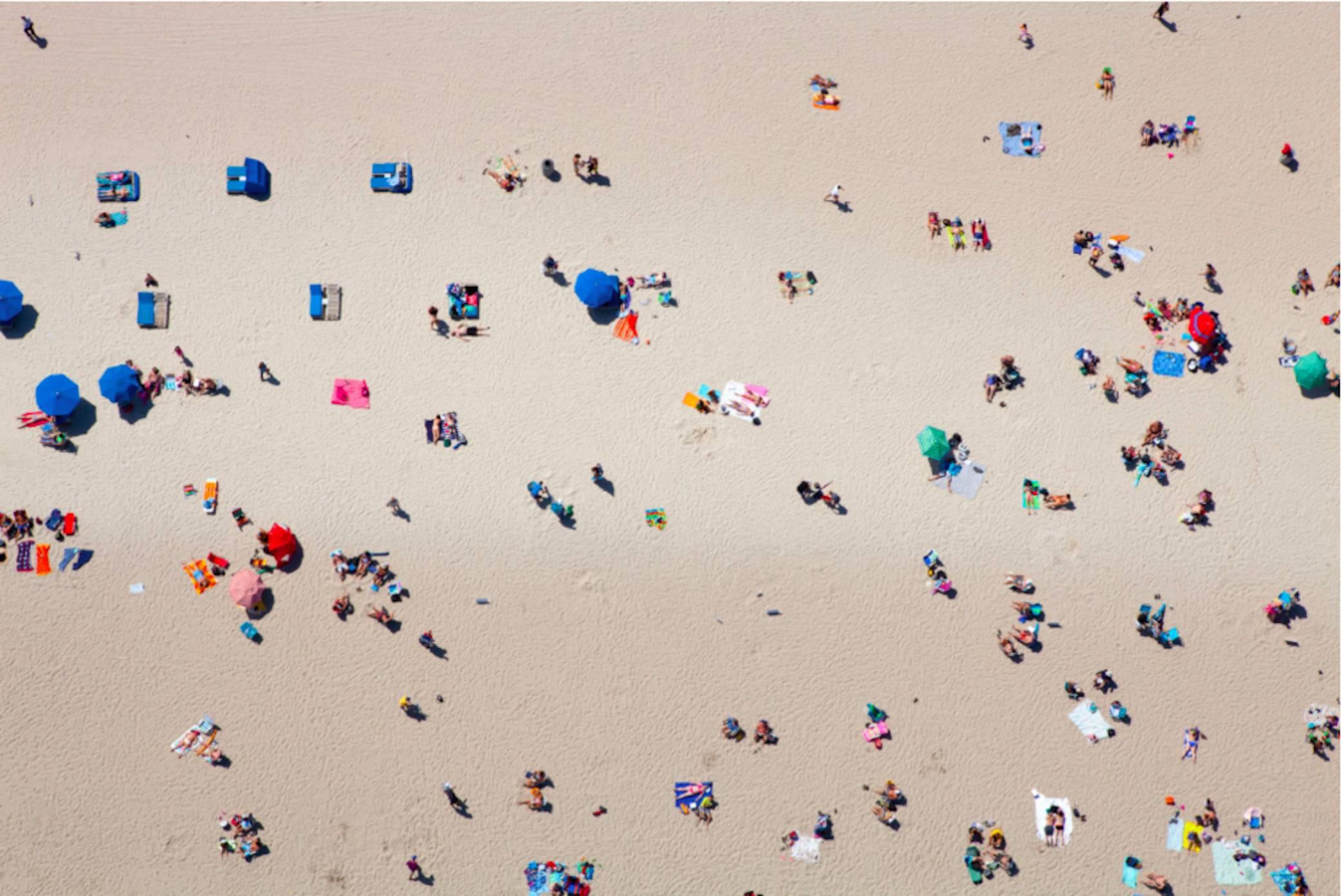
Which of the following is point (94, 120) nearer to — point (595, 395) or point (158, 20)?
point (158, 20)

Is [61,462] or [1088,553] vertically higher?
[61,462]

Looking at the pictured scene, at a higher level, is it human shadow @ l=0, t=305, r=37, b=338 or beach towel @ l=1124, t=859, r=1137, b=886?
human shadow @ l=0, t=305, r=37, b=338

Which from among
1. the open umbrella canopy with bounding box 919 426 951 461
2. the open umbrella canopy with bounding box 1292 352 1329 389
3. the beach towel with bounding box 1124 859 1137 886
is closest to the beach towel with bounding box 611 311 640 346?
the open umbrella canopy with bounding box 919 426 951 461

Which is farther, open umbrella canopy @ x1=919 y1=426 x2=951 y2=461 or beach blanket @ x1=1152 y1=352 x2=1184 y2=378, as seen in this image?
beach blanket @ x1=1152 y1=352 x2=1184 y2=378

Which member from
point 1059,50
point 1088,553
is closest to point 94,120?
point 1059,50

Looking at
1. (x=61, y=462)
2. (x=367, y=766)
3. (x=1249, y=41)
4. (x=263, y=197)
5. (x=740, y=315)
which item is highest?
(x=1249, y=41)

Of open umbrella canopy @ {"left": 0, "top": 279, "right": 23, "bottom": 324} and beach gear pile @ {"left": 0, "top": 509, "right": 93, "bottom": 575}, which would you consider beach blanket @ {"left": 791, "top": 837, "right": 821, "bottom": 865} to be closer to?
beach gear pile @ {"left": 0, "top": 509, "right": 93, "bottom": 575}

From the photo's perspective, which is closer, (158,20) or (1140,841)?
(1140,841)
